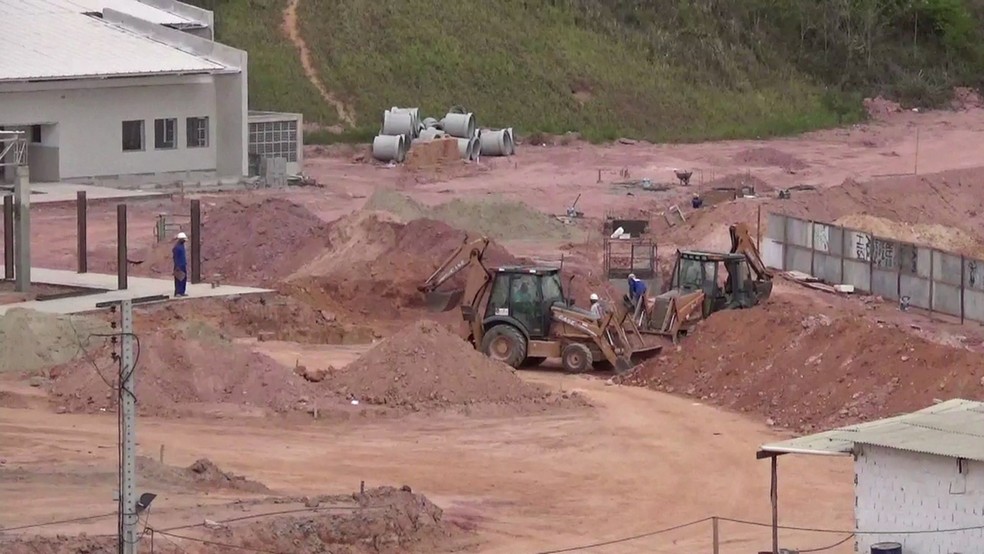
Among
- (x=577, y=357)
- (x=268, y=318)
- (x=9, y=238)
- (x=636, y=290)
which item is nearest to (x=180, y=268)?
(x=268, y=318)

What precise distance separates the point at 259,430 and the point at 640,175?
34.2 meters

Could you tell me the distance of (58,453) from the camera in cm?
2742

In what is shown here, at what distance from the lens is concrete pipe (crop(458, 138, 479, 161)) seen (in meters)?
A: 64.4

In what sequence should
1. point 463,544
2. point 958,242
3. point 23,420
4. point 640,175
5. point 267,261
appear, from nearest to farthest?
point 463,544, point 23,420, point 267,261, point 958,242, point 640,175

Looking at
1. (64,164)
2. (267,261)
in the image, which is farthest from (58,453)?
(64,164)

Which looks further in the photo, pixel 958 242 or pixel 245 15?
pixel 245 15

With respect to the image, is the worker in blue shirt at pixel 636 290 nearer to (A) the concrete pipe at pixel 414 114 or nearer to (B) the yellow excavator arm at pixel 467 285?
(B) the yellow excavator arm at pixel 467 285

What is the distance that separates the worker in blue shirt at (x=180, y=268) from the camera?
3717cm

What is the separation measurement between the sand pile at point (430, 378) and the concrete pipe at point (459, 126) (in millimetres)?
33541

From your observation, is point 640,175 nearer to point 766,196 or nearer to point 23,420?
point 766,196

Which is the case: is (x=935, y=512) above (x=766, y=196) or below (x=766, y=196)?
above

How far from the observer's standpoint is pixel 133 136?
55.7 m

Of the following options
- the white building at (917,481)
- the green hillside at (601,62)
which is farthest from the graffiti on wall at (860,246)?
the green hillside at (601,62)

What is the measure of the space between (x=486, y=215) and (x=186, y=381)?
64.6 ft
